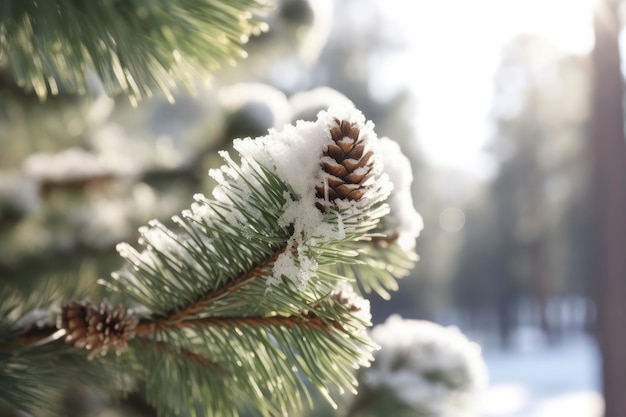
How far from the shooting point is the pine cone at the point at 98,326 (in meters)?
0.56

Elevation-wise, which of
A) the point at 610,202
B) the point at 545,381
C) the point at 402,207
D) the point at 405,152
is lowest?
the point at 402,207

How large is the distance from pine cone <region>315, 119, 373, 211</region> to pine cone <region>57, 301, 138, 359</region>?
0.25 meters

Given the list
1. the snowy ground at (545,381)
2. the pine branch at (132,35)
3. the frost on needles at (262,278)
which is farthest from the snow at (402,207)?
the snowy ground at (545,381)

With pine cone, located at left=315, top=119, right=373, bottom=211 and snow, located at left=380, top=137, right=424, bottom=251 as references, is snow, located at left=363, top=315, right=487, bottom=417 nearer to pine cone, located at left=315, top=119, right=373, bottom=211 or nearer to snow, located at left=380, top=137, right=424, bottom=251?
snow, located at left=380, top=137, right=424, bottom=251

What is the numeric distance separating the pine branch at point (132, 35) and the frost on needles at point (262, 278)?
0.14 meters

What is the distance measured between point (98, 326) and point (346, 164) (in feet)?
0.93

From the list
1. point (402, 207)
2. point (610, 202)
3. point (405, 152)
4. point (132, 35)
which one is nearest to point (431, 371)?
point (402, 207)

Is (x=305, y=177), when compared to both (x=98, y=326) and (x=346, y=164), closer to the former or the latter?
(x=346, y=164)

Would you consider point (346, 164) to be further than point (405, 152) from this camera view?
No

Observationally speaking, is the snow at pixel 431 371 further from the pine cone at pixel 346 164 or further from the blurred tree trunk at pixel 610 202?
the blurred tree trunk at pixel 610 202

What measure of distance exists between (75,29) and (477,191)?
1962 centimetres

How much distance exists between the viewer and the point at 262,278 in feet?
1.65

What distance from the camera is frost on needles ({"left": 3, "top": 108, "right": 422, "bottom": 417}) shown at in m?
0.43

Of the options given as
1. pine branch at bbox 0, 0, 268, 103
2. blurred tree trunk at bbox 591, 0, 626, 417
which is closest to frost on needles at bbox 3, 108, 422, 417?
pine branch at bbox 0, 0, 268, 103
